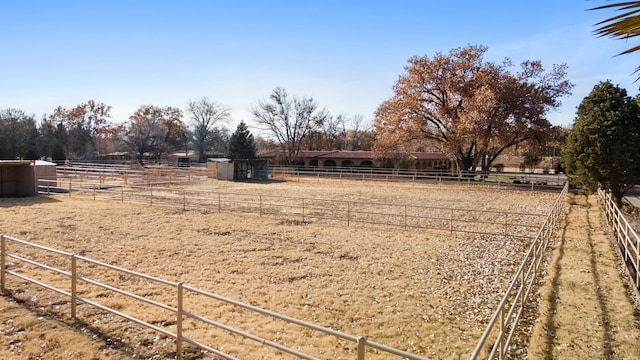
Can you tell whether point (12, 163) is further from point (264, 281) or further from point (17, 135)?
point (17, 135)

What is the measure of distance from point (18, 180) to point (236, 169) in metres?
19.1

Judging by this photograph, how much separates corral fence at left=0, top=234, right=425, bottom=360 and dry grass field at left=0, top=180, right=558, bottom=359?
0.64 feet

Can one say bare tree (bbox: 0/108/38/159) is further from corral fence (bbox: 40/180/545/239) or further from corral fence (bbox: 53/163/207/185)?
corral fence (bbox: 40/180/545/239)

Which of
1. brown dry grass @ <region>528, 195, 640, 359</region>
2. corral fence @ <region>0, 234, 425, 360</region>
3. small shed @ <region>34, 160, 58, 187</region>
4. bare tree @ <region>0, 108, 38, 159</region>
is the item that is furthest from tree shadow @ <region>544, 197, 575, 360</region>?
bare tree @ <region>0, 108, 38, 159</region>

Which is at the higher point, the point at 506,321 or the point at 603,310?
the point at 506,321

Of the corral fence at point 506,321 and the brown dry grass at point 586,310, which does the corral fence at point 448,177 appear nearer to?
the brown dry grass at point 586,310

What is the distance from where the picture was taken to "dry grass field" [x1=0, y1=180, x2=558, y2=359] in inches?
214

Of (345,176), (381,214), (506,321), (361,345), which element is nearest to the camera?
(361,345)

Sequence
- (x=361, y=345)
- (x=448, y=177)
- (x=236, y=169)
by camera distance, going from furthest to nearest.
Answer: (x=236, y=169), (x=448, y=177), (x=361, y=345)

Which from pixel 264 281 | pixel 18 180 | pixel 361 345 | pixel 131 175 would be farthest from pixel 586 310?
pixel 131 175

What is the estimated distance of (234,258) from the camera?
1000 centimetres

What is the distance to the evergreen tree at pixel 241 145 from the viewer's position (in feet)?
210

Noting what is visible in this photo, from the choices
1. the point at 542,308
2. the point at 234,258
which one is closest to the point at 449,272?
the point at 542,308

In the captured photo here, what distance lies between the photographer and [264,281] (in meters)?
8.28
